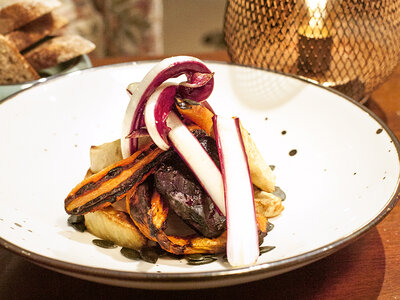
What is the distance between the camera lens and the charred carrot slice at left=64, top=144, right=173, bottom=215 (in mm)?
731

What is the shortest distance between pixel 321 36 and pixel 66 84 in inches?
23.7

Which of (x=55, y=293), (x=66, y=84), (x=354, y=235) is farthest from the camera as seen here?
(x=66, y=84)

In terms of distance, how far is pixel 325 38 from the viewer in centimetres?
116

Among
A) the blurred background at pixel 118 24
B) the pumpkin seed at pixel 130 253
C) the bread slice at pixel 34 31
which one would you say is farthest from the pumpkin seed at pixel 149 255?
the blurred background at pixel 118 24

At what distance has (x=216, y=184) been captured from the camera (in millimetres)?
725

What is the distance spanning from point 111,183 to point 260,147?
43 cm

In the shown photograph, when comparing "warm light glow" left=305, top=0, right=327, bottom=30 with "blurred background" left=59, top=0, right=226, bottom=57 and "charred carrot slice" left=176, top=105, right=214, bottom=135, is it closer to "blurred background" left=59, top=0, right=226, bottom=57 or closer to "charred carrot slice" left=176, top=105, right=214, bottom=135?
"charred carrot slice" left=176, top=105, right=214, bottom=135

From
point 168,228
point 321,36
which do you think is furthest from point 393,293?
point 321,36

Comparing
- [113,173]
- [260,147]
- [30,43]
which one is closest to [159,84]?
[113,173]

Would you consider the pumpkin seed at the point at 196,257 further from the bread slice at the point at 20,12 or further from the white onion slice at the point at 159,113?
the bread slice at the point at 20,12

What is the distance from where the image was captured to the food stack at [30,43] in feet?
4.22

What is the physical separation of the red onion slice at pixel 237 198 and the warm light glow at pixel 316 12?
0.50m

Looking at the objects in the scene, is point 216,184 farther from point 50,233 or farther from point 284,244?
point 50,233

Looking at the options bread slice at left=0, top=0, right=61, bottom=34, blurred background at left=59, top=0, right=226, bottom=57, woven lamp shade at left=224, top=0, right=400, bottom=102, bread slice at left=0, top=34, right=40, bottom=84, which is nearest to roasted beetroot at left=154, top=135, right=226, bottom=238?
woven lamp shade at left=224, top=0, right=400, bottom=102
